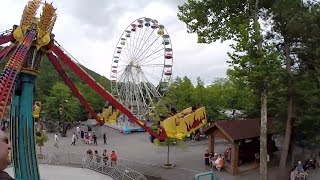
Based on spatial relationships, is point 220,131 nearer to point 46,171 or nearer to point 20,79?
point 46,171

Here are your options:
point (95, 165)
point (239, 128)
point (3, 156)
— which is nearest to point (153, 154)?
point (95, 165)

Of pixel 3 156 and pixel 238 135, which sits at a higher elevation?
pixel 3 156

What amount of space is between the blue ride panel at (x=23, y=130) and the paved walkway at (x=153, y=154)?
8.98 m

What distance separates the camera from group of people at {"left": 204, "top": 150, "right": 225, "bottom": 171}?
22.1m

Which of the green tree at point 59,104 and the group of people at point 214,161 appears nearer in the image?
the group of people at point 214,161

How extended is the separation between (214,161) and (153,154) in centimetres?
605

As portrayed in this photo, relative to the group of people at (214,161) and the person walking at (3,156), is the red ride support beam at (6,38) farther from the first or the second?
the group of people at (214,161)

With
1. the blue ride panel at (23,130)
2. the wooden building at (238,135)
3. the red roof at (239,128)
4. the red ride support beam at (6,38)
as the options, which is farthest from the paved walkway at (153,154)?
the red ride support beam at (6,38)

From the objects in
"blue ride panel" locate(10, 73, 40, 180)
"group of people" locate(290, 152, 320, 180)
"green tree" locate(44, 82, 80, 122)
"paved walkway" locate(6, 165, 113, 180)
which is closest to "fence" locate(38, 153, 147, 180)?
"paved walkway" locate(6, 165, 113, 180)

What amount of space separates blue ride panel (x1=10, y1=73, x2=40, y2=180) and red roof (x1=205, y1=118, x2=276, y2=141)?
38.6 ft

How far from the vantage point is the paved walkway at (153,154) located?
2116cm

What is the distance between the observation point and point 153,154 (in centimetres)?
2738

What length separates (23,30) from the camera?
40.4 feet

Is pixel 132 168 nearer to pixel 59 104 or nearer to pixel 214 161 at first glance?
pixel 214 161
